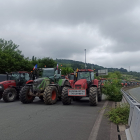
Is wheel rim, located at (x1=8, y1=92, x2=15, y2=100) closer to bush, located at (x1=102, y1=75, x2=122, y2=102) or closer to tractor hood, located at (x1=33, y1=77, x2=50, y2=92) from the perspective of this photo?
tractor hood, located at (x1=33, y1=77, x2=50, y2=92)

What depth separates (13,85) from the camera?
49.0ft

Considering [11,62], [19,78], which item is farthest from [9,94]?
[11,62]

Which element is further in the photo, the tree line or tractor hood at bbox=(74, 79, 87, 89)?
the tree line

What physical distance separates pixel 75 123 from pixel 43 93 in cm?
550

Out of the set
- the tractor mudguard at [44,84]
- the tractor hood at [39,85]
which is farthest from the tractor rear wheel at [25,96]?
the tractor mudguard at [44,84]

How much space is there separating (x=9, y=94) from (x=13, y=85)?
122cm

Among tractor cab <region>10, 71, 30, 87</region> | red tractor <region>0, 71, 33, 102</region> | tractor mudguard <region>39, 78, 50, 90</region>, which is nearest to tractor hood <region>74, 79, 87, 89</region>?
tractor mudguard <region>39, 78, 50, 90</region>

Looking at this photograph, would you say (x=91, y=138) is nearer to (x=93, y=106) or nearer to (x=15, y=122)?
(x=15, y=122)

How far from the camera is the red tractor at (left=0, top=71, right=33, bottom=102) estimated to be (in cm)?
1360

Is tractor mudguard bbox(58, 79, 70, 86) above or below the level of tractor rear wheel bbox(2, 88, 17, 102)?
above

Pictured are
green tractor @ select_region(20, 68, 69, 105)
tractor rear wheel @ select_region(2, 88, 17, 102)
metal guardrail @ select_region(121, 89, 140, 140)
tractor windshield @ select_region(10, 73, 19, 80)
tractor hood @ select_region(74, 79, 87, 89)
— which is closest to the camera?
metal guardrail @ select_region(121, 89, 140, 140)

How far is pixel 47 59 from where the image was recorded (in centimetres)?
4572

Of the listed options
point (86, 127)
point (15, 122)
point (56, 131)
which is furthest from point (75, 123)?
point (15, 122)

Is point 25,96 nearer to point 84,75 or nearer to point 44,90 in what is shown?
point 44,90
